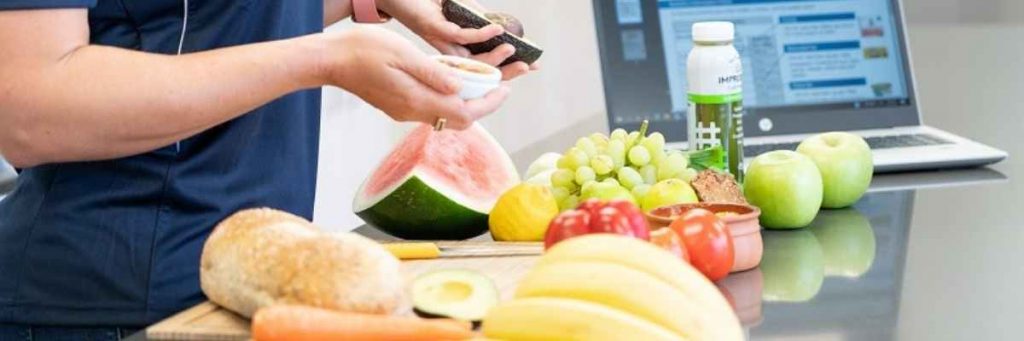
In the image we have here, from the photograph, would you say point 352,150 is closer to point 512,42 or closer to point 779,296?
point 512,42

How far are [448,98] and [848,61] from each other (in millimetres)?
1489

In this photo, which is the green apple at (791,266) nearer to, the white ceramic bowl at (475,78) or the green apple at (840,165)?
the green apple at (840,165)

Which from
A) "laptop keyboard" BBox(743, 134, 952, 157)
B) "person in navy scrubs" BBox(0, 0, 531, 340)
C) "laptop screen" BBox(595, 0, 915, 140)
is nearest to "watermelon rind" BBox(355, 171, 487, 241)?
"person in navy scrubs" BBox(0, 0, 531, 340)

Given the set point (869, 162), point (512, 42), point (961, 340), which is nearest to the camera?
point (961, 340)

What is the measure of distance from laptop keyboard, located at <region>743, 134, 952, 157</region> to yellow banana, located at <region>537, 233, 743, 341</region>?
1458 mm

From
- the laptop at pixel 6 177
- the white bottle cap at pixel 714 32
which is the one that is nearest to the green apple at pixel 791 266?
the white bottle cap at pixel 714 32

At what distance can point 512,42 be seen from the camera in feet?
6.48

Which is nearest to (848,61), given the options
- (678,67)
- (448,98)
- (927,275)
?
(678,67)

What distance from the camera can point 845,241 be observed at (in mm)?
1986

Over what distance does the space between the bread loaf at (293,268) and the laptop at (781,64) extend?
151 cm

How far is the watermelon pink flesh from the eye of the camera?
78.0 inches

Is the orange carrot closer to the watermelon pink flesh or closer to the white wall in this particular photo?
the watermelon pink flesh

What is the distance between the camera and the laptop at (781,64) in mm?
2912

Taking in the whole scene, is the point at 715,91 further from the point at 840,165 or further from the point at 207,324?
the point at 207,324
